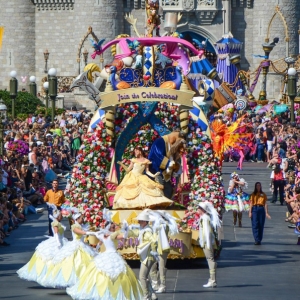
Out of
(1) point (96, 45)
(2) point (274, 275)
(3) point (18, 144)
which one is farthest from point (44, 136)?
(2) point (274, 275)

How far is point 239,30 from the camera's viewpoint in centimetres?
6353

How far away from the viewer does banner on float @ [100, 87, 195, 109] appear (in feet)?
76.2

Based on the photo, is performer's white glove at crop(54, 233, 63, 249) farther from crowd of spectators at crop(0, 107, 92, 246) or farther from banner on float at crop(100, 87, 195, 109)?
crowd of spectators at crop(0, 107, 92, 246)

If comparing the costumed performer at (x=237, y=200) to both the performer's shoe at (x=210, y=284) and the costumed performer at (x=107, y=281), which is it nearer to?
the performer's shoe at (x=210, y=284)

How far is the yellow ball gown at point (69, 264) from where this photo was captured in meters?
20.2

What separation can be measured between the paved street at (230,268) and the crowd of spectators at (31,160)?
0.55 meters

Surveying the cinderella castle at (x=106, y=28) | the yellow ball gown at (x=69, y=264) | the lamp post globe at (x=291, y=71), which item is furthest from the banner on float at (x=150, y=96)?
the cinderella castle at (x=106, y=28)

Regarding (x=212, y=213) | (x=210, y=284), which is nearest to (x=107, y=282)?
(x=210, y=284)

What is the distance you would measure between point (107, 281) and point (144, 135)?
241 inches

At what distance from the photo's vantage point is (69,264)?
2034cm

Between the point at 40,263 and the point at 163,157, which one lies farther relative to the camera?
the point at 163,157

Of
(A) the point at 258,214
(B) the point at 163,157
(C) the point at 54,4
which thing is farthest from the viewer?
(C) the point at 54,4

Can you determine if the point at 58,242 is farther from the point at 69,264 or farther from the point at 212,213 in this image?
the point at 212,213

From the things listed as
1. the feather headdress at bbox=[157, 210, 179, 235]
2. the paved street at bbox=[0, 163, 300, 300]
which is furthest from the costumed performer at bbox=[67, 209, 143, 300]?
the feather headdress at bbox=[157, 210, 179, 235]
